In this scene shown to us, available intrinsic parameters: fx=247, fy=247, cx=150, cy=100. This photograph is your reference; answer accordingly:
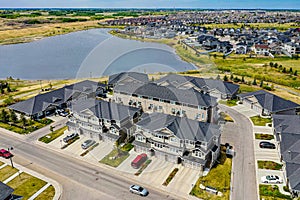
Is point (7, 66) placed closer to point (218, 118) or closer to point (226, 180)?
point (218, 118)

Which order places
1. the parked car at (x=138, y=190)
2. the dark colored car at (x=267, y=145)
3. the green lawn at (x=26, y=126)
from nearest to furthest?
1. the parked car at (x=138, y=190)
2. the dark colored car at (x=267, y=145)
3. the green lawn at (x=26, y=126)

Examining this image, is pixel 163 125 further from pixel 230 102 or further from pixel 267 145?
pixel 230 102

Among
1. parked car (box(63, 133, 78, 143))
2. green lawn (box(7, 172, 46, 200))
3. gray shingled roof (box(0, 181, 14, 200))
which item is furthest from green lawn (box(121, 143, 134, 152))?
gray shingled roof (box(0, 181, 14, 200))

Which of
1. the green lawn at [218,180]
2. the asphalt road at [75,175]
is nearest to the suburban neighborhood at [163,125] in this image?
the green lawn at [218,180]

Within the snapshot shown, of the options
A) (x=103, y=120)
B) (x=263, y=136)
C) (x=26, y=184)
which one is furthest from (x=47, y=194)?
(x=263, y=136)

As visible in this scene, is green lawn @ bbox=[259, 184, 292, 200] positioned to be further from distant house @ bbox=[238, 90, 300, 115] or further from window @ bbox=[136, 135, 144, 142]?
distant house @ bbox=[238, 90, 300, 115]

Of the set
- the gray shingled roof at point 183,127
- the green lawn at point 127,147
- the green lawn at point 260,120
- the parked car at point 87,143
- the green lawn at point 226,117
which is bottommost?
the green lawn at point 127,147

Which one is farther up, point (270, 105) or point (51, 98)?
point (51, 98)

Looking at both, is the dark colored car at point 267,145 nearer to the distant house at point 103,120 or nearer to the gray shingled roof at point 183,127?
the gray shingled roof at point 183,127
